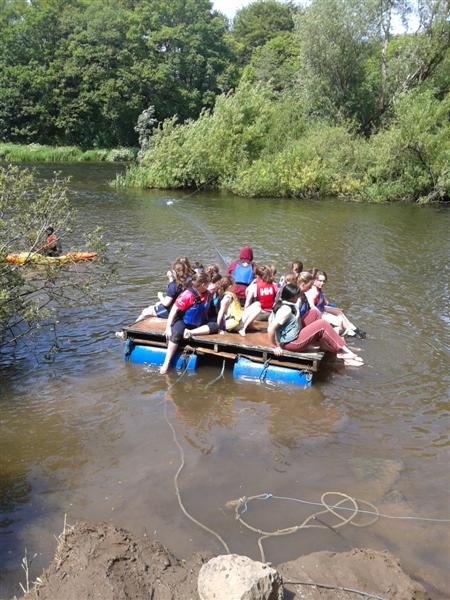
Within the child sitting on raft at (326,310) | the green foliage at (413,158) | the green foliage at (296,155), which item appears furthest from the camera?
the green foliage at (296,155)

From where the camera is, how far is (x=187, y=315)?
9.24m

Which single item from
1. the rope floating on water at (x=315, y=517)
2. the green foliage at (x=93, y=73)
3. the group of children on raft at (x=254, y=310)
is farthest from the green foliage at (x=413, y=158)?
the green foliage at (x=93, y=73)

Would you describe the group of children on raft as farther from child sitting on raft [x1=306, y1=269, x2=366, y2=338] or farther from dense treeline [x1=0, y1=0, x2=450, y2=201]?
dense treeline [x1=0, y1=0, x2=450, y2=201]

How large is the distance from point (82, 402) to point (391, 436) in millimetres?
4331

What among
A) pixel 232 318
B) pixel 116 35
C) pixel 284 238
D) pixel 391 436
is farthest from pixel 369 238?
pixel 116 35

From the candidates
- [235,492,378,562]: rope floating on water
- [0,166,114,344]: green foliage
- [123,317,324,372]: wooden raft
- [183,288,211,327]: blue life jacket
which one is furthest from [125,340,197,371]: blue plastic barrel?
[235,492,378,562]: rope floating on water

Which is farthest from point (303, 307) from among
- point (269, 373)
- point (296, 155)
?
point (296, 155)

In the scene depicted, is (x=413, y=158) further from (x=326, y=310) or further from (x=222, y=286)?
(x=222, y=286)

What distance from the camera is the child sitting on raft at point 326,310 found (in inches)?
391

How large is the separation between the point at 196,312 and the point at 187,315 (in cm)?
15

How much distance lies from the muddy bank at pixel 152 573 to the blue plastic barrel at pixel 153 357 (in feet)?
14.5

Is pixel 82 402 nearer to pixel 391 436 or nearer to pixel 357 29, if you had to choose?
pixel 391 436

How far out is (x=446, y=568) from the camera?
5078mm

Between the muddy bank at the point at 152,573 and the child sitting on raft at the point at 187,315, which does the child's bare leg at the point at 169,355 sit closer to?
the child sitting on raft at the point at 187,315
